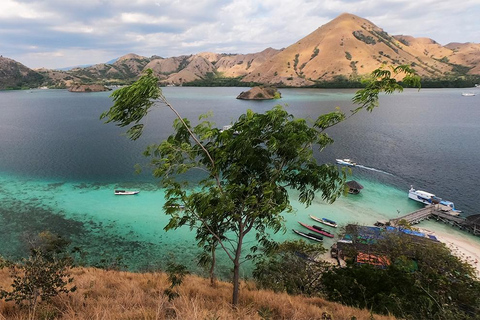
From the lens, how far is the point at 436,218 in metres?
31.2

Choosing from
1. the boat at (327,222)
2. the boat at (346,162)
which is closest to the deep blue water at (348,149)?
the boat at (346,162)

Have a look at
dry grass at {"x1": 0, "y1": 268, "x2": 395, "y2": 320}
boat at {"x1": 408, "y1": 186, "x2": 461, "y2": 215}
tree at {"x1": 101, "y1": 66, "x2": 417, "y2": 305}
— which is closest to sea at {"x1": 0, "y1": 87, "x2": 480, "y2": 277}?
tree at {"x1": 101, "y1": 66, "x2": 417, "y2": 305}

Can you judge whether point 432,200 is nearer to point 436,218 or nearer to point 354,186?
point 436,218

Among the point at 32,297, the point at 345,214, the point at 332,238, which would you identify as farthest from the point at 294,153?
the point at 345,214

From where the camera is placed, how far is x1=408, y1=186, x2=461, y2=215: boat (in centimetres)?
3170

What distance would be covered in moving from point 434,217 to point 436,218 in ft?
0.76

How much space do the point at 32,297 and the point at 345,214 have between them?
30475mm

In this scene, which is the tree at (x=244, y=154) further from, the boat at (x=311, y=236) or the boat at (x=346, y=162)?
the boat at (x=346, y=162)

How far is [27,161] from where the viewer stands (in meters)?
48.2

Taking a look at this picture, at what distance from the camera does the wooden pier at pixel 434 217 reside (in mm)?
29062

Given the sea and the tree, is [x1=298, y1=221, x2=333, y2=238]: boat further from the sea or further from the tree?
the tree

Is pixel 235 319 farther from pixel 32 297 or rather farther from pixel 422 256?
pixel 422 256

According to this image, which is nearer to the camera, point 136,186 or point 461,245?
point 461,245

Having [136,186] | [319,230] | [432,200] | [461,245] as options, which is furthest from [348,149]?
[136,186]
